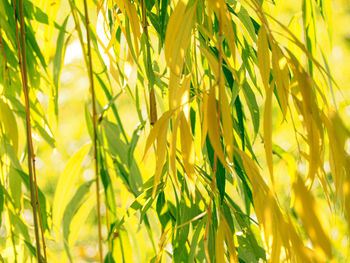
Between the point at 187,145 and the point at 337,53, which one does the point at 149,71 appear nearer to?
the point at 187,145

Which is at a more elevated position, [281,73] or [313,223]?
[281,73]

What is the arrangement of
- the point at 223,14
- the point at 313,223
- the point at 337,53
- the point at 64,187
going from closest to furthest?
the point at 313,223
the point at 223,14
the point at 64,187
the point at 337,53

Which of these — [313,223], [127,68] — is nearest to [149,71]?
[127,68]

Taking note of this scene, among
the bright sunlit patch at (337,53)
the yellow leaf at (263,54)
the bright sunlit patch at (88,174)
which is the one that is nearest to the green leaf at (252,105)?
the yellow leaf at (263,54)

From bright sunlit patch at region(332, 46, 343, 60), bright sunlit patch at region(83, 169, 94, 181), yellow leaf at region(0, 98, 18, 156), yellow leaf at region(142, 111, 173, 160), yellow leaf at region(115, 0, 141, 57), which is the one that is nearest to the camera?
yellow leaf at region(142, 111, 173, 160)

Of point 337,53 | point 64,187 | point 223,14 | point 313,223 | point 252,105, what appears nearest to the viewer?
point 313,223

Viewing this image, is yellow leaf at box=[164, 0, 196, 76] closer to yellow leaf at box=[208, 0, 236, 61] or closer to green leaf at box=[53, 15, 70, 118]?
yellow leaf at box=[208, 0, 236, 61]

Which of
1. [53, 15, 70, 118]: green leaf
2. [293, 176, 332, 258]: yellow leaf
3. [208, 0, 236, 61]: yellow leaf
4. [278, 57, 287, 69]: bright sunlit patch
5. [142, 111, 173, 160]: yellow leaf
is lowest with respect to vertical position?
[293, 176, 332, 258]: yellow leaf

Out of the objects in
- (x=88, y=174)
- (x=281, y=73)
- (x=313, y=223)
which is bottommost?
(x=313, y=223)

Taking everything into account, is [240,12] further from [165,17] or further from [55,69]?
[55,69]

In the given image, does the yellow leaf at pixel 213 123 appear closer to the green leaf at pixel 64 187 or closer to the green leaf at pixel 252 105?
the green leaf at pixel 252 105

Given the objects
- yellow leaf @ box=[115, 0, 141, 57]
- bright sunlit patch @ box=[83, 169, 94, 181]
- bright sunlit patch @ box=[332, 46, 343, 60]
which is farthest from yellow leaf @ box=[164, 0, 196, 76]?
bright sunlit patch @ box=[332, 46, 343, 60]

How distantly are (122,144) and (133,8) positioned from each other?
0.72 feet

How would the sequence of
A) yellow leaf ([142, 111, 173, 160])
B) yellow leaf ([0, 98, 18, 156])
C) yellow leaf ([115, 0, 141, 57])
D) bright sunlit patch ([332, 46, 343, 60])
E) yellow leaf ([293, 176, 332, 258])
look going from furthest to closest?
1. bright sunlit patch ([332, 46, 343, 60])
2. yellow leaf ([0, 98, 18, 156])
3. yellow leaf ([115, 0, 141, 57])
4. yellow leaf ([142, 111, 173, 160])
5. yellow leaf ([293, 176, 332, 258])
